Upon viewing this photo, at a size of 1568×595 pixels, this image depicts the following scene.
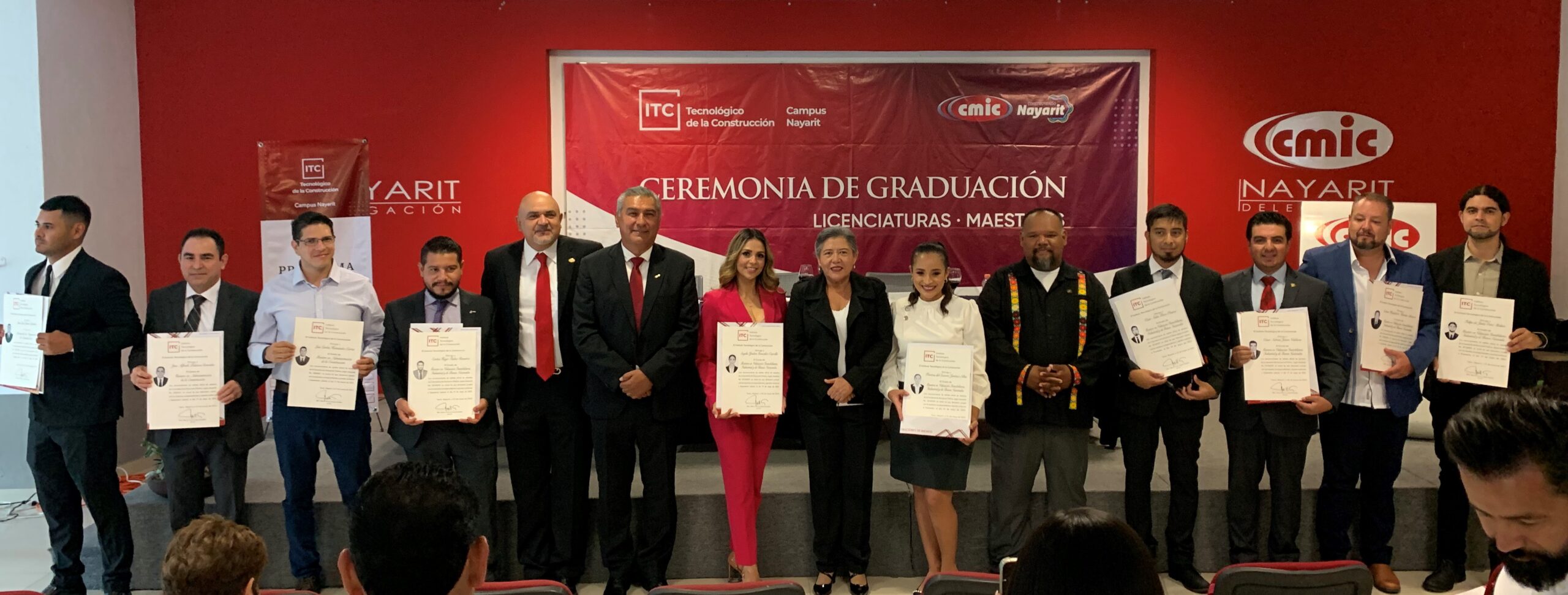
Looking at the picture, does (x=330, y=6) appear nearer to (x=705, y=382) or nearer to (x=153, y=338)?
(x=153, y=338)

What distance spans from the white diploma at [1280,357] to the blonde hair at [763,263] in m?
1.85

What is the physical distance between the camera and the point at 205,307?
3699mm

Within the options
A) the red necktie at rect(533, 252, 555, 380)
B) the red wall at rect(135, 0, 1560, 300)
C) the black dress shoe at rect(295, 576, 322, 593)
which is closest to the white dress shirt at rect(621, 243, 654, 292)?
the red necktie at rect(533, 252, 555, 380)

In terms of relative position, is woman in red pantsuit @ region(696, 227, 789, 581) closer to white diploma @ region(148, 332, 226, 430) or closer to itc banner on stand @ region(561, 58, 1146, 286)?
white diploma @ region(148, 332, 226, 430)

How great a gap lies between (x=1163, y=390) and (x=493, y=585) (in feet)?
8.68

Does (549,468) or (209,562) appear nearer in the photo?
(209,562)

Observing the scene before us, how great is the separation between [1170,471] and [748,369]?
1755 millimetres

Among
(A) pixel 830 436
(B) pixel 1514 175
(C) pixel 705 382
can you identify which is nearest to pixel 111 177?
(C) pixel 705 382

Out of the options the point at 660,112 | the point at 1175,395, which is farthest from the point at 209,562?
the point at 660,112

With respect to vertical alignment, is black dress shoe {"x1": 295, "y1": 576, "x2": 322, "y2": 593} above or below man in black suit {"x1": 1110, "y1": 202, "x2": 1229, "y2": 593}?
below

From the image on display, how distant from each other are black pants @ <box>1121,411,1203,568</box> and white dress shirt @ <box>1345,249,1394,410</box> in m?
0.60

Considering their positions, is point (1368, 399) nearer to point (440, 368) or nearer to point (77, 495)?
point (440, 368)
